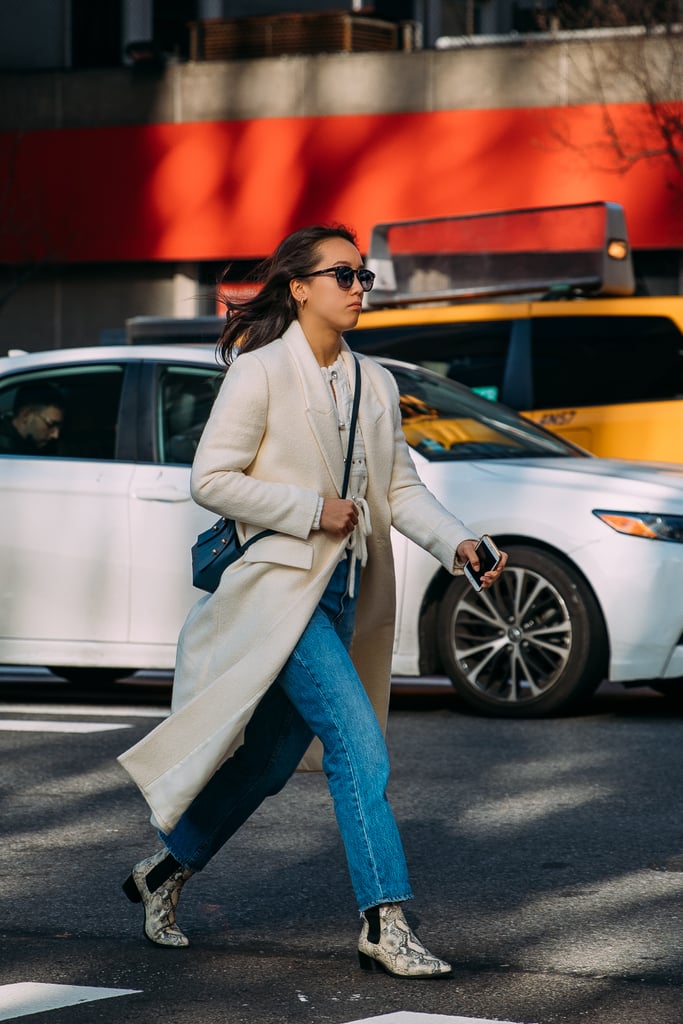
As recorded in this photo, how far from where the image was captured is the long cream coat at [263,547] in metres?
4.13

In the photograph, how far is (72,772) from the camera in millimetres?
6699

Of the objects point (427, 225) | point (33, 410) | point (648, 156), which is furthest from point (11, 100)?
point (33, 410)

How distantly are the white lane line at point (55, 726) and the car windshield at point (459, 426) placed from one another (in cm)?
181

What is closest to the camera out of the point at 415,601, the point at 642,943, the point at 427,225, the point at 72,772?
the point at 642,943

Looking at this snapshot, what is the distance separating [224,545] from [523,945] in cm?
118

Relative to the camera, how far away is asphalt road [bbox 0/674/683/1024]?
391 centimetres

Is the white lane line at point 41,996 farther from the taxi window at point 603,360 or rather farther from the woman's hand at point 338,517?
the taxi window at point 603,360

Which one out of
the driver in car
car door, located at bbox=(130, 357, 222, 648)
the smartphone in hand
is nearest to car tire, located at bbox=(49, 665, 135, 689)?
car door, located at bbox=(130, 357, 222, 648)

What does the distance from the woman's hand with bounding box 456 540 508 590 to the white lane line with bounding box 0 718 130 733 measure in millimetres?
3752

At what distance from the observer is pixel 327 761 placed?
409 cm

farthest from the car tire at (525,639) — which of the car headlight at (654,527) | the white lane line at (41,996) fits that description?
the white lane line at (41,996)

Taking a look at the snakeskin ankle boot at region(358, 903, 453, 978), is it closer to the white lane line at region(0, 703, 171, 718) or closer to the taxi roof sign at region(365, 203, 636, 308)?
the white lane line at region(0, 703, 171, 718)

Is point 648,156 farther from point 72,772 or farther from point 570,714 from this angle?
point 72,772

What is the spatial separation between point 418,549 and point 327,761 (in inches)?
153
